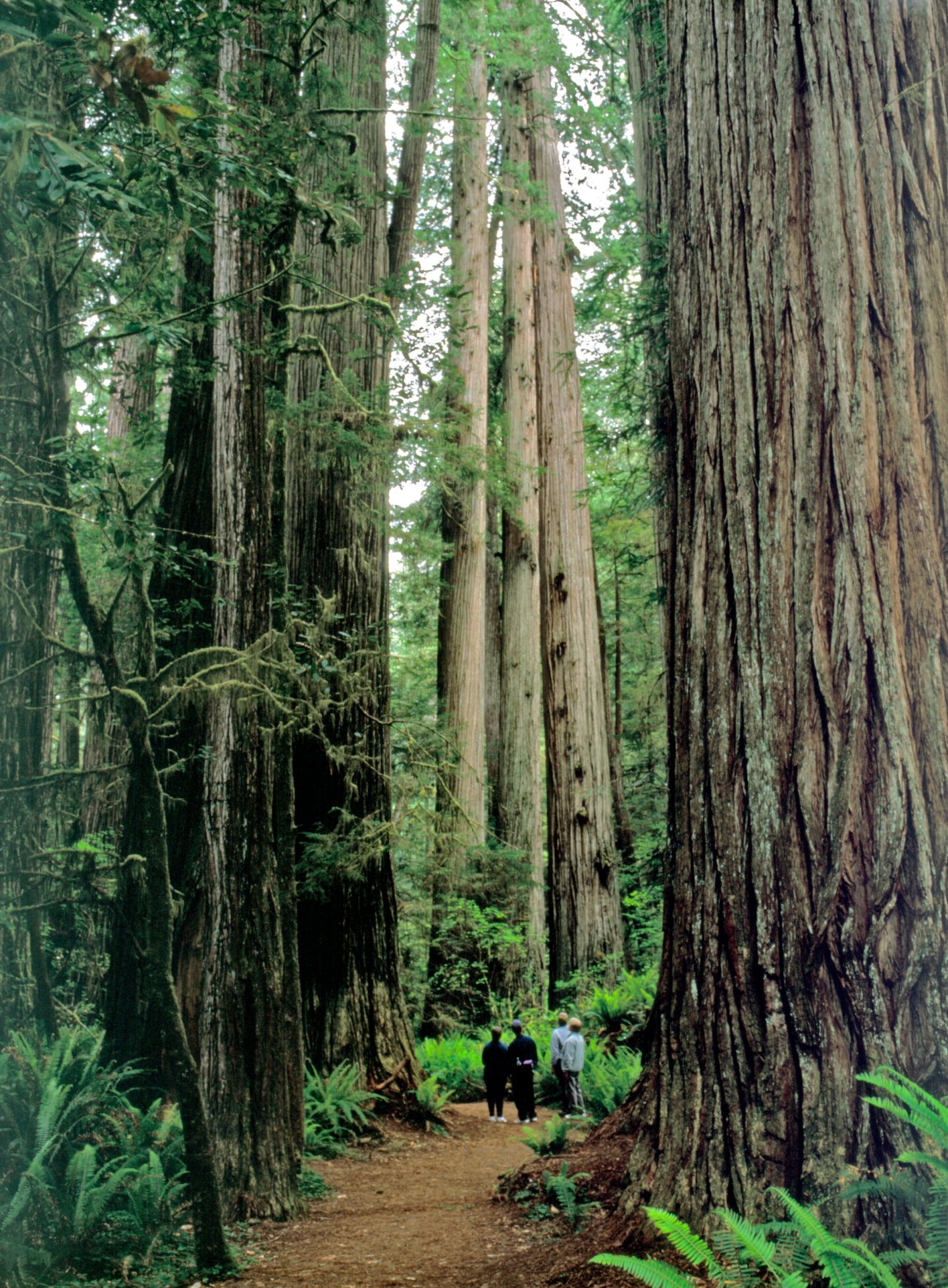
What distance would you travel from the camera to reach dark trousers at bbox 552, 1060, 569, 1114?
9703 millimetres

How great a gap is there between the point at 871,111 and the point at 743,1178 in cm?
385

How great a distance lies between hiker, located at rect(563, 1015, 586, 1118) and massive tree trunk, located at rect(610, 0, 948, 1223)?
19.8 ft

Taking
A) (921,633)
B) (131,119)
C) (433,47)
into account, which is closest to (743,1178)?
(921,633)

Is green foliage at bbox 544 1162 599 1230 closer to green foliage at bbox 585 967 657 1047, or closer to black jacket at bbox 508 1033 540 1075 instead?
black jacket at bbox 508 1033 540 1075

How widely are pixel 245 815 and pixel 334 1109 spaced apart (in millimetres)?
3371

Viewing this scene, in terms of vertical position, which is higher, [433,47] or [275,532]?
[433,47]

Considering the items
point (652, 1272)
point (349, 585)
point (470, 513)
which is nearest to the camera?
point (652, 1272)

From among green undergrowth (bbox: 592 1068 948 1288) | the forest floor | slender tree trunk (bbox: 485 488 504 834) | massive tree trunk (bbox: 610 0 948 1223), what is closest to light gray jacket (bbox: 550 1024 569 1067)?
the forest floor

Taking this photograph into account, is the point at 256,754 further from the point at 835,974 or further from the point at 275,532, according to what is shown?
the point at 835,974

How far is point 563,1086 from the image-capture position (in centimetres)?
980

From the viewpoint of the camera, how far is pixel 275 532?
255 inches

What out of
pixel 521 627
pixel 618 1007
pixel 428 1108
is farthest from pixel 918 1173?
pixel 521 627

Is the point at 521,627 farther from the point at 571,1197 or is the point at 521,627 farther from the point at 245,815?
the point at 571,1197

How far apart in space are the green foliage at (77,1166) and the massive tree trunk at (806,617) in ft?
9.51
